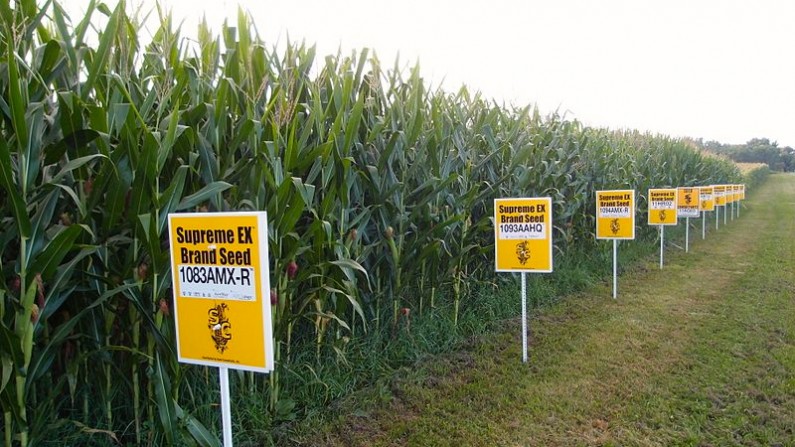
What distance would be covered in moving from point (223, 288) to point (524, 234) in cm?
328

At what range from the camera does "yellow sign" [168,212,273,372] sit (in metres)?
2.31

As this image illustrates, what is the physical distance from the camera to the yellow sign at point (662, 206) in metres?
10.0

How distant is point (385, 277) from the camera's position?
4867mm

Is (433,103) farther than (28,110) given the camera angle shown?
Yes

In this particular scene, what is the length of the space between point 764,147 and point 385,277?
107124 millimetres

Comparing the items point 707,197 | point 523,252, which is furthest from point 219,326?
point 707,197

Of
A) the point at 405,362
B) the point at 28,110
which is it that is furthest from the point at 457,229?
the point at 28,110

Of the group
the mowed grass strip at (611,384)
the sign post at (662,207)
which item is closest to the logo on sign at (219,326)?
the mowed grass strip at (611,384)

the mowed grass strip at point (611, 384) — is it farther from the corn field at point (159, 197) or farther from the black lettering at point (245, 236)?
the black lettering at point (245, 236)

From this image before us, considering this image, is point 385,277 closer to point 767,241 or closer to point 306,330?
point 306,330

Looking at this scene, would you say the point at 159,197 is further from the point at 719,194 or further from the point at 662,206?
the point at 719,194

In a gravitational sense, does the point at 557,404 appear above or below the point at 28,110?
below

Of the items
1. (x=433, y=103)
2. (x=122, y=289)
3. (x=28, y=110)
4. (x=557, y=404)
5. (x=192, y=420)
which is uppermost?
(x=433, y=103)

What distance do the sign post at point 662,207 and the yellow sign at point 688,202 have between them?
6.65 ft
